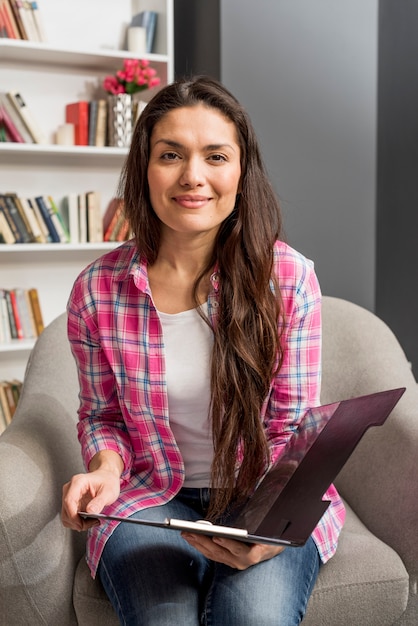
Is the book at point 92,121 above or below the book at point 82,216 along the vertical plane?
above

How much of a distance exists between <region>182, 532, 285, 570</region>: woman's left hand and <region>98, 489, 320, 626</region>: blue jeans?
0.16ft

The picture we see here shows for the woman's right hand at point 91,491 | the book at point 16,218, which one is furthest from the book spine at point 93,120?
the woman's right hand at point 91,491

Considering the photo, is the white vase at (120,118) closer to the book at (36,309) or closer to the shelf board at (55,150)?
the shelf board at (55,150)

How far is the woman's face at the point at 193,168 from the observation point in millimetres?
1440

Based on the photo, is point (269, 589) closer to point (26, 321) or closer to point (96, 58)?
point (26, 321)

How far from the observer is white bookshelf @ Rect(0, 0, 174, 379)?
3400mm

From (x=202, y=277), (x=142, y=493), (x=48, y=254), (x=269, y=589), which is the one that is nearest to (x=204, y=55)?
(x=48, y=254)

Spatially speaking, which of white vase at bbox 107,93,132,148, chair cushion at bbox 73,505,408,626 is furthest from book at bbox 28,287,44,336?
chair cushion at bbox 73,505,408,626

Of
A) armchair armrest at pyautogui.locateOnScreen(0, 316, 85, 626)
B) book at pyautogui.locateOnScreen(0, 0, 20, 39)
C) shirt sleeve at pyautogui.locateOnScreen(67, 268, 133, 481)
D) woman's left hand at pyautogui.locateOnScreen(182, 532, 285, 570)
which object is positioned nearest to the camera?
woman's left hand at pyautogui.locateOnScreen(182, 532, 285, 570)

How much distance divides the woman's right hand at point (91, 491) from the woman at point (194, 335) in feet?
0.03

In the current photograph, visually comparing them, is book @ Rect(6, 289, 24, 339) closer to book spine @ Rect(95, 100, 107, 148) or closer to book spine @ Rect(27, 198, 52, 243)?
book spine @ Rect(27, 198, 52, 243)

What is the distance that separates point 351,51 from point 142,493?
2.48 meters

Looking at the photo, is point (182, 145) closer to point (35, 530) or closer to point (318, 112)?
point (35, 530)

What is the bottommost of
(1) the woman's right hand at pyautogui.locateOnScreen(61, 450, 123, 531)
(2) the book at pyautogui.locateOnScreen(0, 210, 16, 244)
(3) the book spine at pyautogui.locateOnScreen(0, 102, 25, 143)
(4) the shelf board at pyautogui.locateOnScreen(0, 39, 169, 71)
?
(1) the woman's right hand at pyautogui.locateOnScreen(61, 450, 123, 531)
